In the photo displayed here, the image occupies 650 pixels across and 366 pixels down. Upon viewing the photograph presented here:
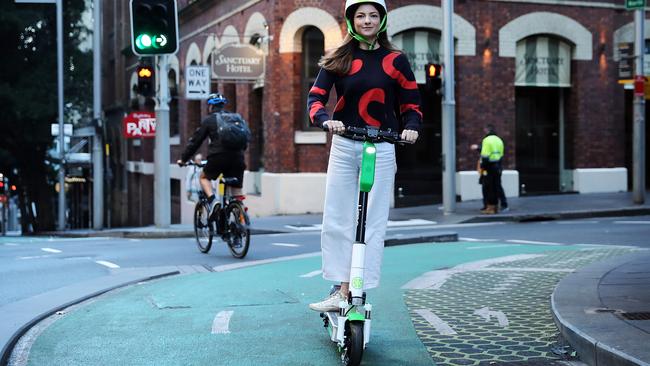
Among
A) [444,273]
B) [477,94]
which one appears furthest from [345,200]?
[477,94]

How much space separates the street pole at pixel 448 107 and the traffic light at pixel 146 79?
608 cm

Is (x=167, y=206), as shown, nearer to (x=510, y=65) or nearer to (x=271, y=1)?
(x=271, y=1)

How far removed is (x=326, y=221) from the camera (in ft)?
16.8

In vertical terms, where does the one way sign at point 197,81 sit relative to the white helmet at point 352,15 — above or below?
above

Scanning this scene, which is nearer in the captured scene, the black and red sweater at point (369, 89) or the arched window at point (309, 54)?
the black and red sweater at point (369, 89)

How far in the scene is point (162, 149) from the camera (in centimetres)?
1686

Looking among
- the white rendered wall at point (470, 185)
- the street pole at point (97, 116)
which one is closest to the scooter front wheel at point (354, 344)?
the white rendered wall at point (470, 185)

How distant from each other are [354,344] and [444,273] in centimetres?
407

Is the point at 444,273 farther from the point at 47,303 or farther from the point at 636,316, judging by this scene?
the point at 47,303

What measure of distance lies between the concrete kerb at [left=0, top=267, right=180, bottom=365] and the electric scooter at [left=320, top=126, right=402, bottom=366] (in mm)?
1931

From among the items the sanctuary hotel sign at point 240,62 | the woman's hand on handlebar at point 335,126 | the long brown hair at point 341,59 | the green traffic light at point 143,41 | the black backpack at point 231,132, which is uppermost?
the sanctuary hotel sign at point 240,62

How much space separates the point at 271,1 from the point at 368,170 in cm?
1834

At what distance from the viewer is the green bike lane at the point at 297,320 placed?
→ 5.18m

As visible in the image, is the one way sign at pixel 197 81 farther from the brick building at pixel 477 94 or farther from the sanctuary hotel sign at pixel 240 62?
the brick building at pixel 477 94
